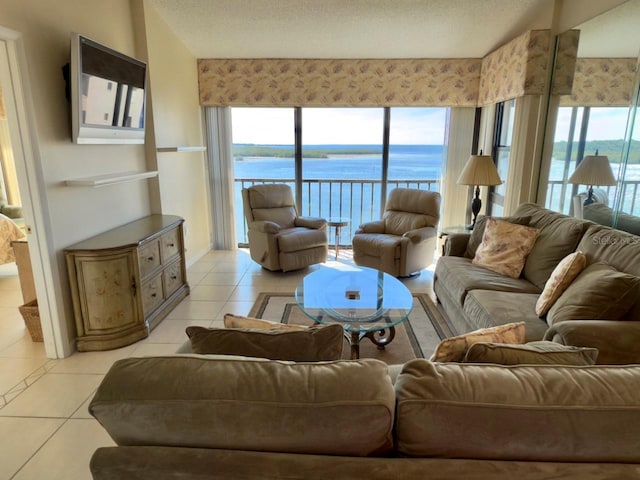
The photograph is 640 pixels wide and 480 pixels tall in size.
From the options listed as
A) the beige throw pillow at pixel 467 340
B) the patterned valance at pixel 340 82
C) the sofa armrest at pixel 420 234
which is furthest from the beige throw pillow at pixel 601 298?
the patterned valance at pixel 340 82

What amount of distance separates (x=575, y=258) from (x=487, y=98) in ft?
9.04

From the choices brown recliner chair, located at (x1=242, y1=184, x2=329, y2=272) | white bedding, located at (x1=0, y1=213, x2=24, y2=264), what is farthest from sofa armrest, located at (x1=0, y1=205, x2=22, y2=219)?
brown recliner chair, located at (x1=242, y1=184, x2=329, y2=272)

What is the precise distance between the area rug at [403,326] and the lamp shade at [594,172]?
1513mm

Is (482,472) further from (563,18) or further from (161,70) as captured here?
(161,70)

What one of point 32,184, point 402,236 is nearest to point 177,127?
point 32,184

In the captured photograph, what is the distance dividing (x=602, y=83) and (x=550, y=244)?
125 cm

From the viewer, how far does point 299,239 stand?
4.20 metres

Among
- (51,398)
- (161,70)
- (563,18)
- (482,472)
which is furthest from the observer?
(161,70)

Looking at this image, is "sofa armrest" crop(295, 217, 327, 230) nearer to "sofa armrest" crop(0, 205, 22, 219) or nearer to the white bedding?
the white bedding

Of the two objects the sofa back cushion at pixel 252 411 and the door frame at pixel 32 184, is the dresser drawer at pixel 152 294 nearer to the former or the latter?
the door frame at pixel 32 184

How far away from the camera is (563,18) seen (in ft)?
10.9

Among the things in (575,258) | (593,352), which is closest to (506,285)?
(575,258)

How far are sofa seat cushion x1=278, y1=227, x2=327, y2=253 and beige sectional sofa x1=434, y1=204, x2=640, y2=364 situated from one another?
4.69 ft

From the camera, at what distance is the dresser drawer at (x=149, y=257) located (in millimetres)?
2871
